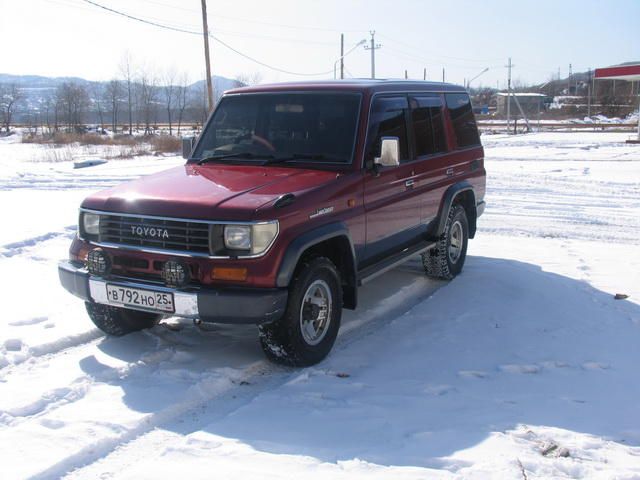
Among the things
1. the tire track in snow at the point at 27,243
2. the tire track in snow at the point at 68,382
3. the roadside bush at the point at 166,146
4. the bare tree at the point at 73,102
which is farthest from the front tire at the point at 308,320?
the bare tree at the point at 73,102

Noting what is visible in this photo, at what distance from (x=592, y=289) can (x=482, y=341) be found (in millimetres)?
2096

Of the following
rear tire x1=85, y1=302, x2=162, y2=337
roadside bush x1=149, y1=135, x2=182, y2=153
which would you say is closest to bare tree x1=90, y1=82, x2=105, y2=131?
roadside bush x1=149, y1=135, x2=182, y2=153

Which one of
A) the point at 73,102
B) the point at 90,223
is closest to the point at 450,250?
the point at 90,223

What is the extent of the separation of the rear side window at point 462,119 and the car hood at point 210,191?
9.33ft

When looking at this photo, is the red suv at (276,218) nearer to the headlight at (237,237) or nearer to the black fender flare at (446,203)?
the headlight at (237,237)

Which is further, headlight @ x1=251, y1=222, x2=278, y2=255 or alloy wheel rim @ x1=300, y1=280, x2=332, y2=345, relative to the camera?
alloy wheel rim @ x1=300, y1=280, x2=332, y2=345

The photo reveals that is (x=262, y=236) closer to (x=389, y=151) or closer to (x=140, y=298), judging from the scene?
(x=140, y=298)

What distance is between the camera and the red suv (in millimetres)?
4277

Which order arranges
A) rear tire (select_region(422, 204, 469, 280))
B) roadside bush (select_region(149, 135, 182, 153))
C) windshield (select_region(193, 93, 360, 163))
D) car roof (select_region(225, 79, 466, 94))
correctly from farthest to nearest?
roadside bush (select_region(149, 135, 182, 153))
rear tire (select_region(422, 204, 469, 280))
car roof (select_region(225, 79, 466, 94))
windshield (select_region(193, 93, 360, 163))

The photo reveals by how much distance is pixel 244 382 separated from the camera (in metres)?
4.52

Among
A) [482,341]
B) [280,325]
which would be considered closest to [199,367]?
[280,325]

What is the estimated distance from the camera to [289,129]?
218 inches

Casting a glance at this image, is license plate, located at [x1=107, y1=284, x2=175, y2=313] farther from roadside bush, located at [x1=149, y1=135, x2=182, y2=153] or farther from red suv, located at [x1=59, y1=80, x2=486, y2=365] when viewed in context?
roadside bush, located at [x1=149, y1=135, x2=182, y2=153]

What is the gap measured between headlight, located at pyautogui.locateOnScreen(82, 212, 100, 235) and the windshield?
1309 millimetres
